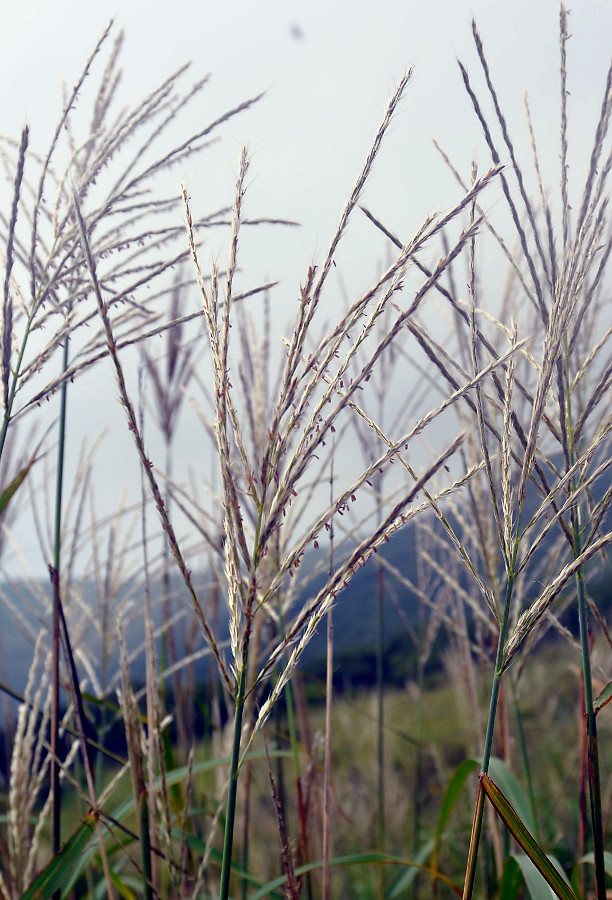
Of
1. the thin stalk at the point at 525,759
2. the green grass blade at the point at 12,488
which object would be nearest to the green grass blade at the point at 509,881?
the thin stalk at the point at 525,759

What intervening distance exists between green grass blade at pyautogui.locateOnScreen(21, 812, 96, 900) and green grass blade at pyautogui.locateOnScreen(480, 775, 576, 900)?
63cm

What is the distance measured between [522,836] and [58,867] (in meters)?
0.71

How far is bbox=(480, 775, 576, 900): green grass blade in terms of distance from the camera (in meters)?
0.68

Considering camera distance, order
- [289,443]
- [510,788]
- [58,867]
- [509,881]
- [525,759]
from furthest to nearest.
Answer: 1. [525,759]
2. [510,788]
3. [509,881]
4. [58,867]
5. [289,443]

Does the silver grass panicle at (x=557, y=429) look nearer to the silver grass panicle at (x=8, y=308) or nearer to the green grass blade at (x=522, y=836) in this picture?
the green grass blade at (x=522, y=836)

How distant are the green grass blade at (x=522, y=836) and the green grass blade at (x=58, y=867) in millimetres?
633

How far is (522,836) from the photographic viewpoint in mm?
696

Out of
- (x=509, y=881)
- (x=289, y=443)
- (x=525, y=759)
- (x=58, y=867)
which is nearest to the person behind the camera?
(x=289, y=443)

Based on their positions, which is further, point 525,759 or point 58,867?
point 525,759

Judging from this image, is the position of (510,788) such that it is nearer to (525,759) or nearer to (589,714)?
(525,759)

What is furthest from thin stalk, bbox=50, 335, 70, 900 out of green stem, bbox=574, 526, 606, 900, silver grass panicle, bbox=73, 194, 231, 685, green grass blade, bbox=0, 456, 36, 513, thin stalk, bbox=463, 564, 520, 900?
green stem, bbox=574, 526, 606, 900

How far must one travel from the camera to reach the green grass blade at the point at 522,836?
68 centimetres

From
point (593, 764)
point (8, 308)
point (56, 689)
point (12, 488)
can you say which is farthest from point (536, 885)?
point (8, 308)

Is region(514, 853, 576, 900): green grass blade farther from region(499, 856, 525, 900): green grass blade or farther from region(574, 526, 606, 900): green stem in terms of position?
region(499, 856, 525, 900): green grass blade
